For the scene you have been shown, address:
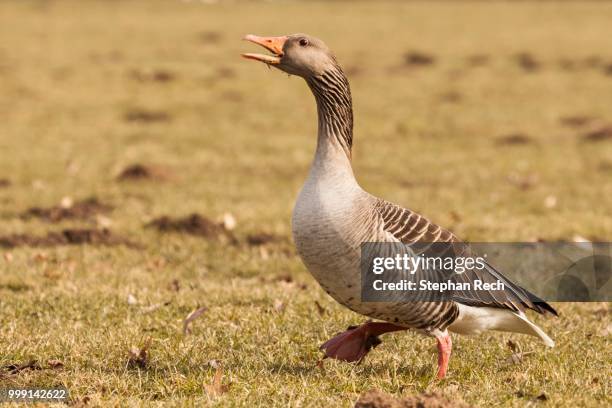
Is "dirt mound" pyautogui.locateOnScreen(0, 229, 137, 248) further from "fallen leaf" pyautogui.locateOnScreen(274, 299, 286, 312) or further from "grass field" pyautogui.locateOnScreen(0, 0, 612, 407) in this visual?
"fallen leaf" pyautogui.locateOnScreen(274, 299, 286, 312)

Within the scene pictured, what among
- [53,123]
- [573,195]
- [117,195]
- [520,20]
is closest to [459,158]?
[573,195]

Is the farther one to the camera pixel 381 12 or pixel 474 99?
pixel 381 12

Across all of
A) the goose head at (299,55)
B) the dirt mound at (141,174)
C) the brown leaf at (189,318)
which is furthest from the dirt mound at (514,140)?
the goose head at (299,55)

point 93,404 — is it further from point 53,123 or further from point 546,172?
point 53,123

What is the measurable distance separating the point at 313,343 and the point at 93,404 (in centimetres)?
232

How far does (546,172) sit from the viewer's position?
60.4ft

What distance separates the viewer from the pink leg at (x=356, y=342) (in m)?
6.67

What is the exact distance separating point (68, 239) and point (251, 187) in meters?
5.14

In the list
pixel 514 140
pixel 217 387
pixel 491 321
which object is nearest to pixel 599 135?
pixel 514 140

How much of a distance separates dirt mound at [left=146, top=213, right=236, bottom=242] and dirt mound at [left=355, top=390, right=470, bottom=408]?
7.03 m

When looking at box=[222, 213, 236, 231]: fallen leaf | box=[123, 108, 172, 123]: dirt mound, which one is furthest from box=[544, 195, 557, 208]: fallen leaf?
box=[123, 108, 172, 123]: dirt mound

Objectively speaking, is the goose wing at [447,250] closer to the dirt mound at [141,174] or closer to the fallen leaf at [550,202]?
the fallen leaf at [550,202]

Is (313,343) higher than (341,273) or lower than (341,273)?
lower

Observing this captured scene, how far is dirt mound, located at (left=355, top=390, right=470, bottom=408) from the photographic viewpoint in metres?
5.36
